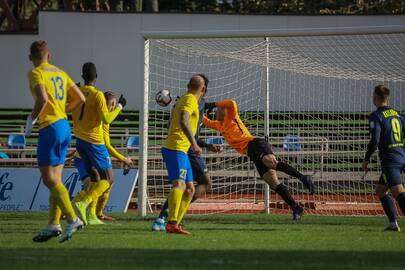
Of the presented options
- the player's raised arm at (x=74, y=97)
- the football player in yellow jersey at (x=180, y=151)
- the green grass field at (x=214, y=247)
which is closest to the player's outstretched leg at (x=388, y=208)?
the green grass field at (x=214, y=247)

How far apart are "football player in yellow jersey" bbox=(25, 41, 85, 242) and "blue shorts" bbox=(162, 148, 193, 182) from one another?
1.83 m

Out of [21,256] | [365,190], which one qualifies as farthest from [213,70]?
[21,256]

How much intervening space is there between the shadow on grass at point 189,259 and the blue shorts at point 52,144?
96cm

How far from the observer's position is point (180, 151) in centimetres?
1227

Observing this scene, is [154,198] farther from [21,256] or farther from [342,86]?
[21,256]

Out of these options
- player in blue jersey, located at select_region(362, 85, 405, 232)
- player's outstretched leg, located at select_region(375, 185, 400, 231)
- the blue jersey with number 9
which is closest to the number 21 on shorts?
player in blue jersey, located at select_region(362, 85, 405, 232)

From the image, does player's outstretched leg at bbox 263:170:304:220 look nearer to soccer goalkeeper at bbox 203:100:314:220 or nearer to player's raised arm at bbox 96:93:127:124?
soccer goalkeeper at bbox 203:100:314:220

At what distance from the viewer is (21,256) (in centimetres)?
938

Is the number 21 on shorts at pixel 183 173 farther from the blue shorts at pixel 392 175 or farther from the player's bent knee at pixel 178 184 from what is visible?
the blue shorts at pixel 392 175

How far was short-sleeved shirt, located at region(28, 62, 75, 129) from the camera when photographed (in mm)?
10555

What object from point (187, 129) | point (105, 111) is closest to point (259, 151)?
point (105, 111)

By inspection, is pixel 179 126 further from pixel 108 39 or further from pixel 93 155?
pixel 108 39

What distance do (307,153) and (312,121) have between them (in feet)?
4.63

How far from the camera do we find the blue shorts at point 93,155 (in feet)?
45.0
